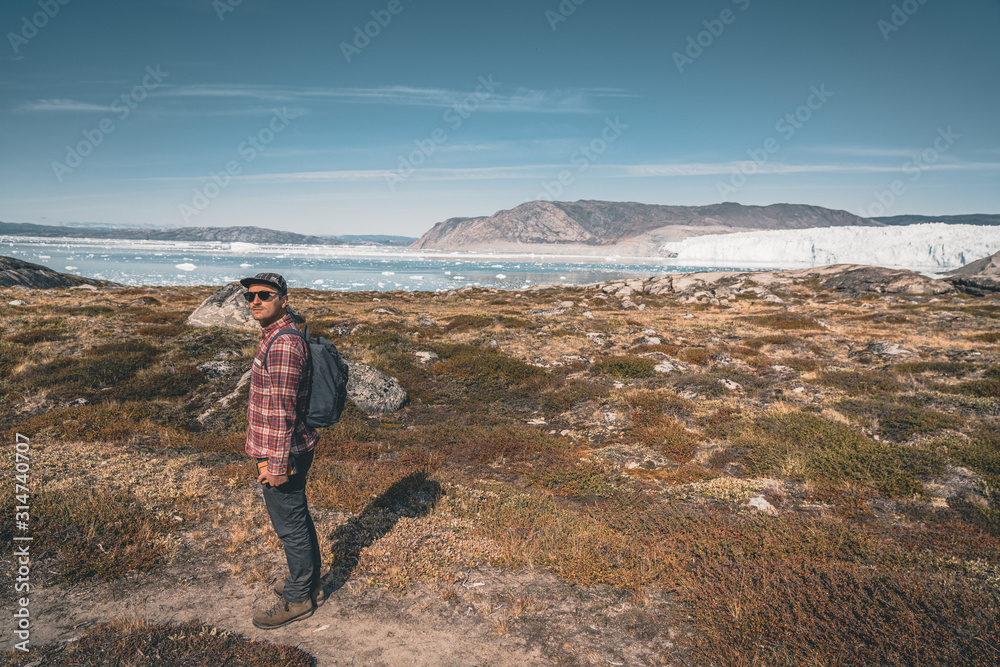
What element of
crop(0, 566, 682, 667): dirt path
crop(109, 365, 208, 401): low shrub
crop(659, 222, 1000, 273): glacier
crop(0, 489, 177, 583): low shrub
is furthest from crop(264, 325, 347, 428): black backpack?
crop(659, 222, 1000, 273): glacier

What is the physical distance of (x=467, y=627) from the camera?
5137 mm

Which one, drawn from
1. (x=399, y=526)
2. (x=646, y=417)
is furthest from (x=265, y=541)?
(x=646, y=417)

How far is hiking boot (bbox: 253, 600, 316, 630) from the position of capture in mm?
4980

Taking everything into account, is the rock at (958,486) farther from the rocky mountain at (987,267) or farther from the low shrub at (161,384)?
the rocky mountain at (987,267)

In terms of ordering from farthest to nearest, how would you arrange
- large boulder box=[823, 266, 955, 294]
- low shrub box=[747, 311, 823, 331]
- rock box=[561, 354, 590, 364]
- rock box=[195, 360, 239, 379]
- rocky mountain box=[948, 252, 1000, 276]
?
rocky mountain box=[948, 252, 1000, 276]
large boulder box=[823, 266, 955, 294]
low shrub box=[747, 311, 823, 331]
rock box=[561, 354, 590, 364]
rock box=[195, 360, 239, 379]

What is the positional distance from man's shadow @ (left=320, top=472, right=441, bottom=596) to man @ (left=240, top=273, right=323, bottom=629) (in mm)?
745

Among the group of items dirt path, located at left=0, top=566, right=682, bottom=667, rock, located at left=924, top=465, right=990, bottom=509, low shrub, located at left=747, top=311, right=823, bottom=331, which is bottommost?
dirt path, located at left=0, top=566, right=682, bottom=667

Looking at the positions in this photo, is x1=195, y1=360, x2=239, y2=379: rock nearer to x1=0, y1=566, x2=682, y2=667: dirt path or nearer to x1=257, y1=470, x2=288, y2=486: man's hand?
x1=0, y1=566, x2=682, y2=667: dirt path

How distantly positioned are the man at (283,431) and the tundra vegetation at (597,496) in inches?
28.2

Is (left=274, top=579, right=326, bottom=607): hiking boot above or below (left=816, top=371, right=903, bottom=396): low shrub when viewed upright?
below

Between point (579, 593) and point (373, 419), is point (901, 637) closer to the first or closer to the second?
point (579, 593)

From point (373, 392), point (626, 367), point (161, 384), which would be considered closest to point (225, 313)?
point (161, 384)

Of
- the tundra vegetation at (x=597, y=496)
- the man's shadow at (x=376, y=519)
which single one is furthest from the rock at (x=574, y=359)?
the man's shadow at (x=376, y=519)

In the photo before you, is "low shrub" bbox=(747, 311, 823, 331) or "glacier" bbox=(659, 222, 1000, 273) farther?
"glacier" bbox=(659, 222, 1000, 273)
